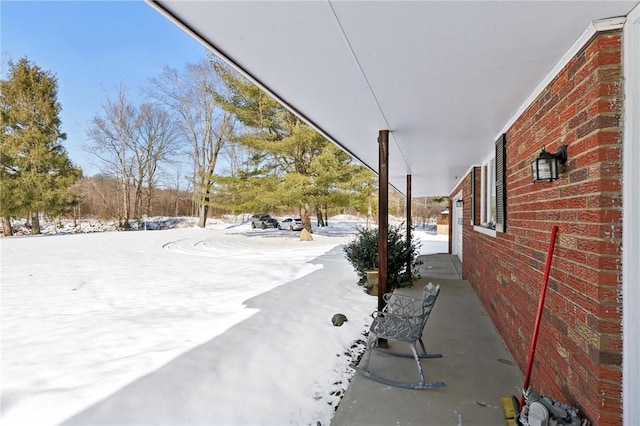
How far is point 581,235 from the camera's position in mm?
1788

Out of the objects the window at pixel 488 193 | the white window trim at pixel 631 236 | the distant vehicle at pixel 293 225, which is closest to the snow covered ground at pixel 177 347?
the white window trim at pixel 631 236

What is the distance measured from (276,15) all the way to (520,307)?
3059mm

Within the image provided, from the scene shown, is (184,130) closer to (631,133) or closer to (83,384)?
(83,384)

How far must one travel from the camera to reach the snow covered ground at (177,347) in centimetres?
272

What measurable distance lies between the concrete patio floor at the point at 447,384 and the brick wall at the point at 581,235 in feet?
1.34

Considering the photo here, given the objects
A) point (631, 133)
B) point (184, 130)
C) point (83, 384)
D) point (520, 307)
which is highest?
point (184, 130)

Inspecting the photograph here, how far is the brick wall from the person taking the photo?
62.0 inches

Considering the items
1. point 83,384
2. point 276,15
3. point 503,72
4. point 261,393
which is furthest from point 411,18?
point 83,384

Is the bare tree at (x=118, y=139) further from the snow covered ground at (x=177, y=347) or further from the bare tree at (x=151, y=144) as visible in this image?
the snow covered ground at (x=177, y=347)

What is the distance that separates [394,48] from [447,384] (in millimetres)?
2691

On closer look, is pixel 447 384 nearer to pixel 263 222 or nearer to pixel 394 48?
pixel 394 48

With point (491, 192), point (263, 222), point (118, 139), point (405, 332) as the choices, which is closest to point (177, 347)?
point (405, 332)

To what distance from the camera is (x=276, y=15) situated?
158 cm

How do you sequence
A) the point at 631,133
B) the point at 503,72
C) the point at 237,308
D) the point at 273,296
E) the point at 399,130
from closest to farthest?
the point at 631,133, the point at 503,72, the point at 399,130, the point at 237,308, the point at 273,296
